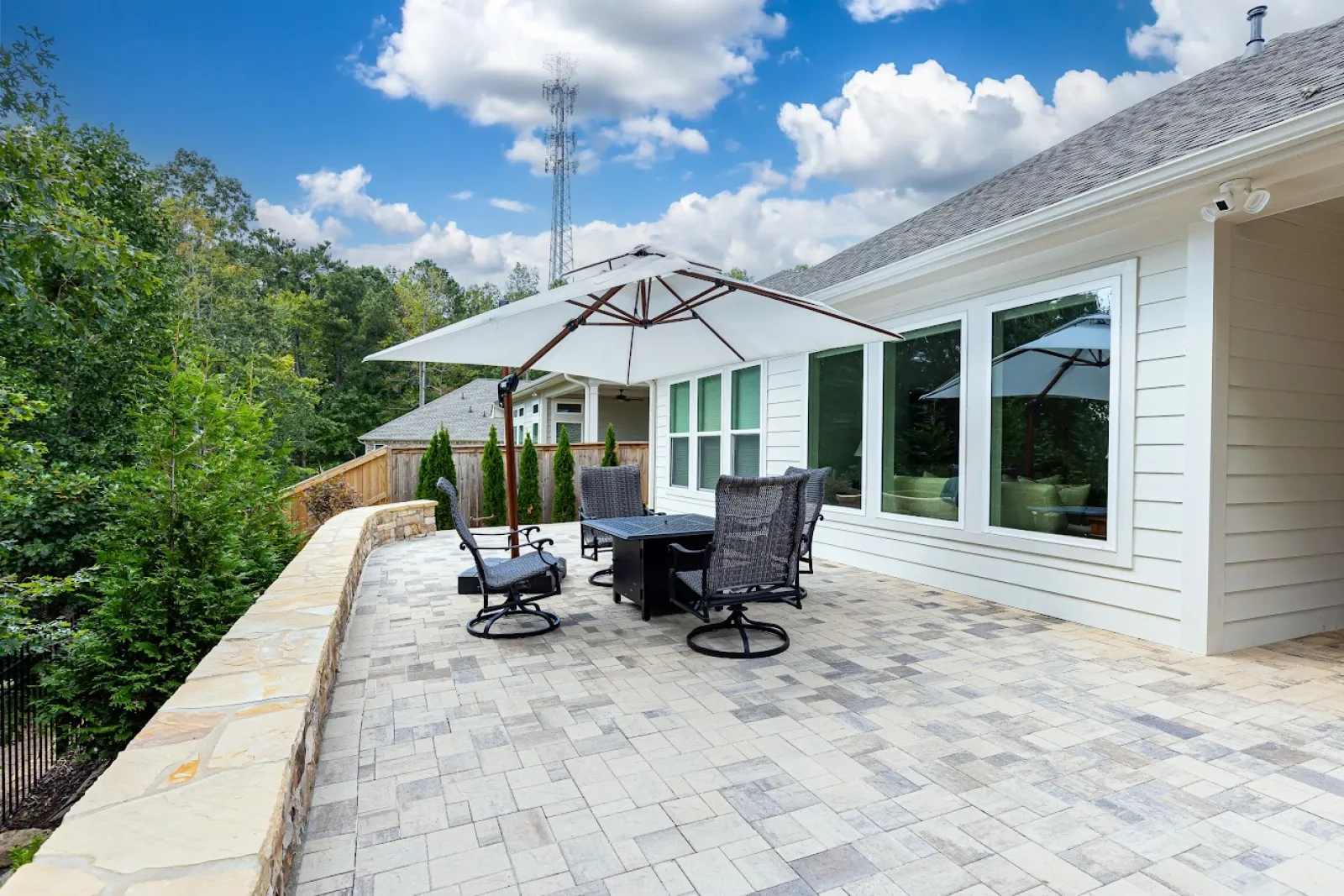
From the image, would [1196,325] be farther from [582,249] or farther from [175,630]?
[582,249]

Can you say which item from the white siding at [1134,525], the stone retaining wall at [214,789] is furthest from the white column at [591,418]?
the stone retaining wall at [214,789]

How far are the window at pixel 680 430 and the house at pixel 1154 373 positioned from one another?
13.6 feet

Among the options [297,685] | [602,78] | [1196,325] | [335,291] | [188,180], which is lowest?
[297,685]

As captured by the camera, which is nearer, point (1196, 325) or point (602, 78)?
point (1196, 325)

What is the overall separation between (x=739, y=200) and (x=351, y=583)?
83.8 ft

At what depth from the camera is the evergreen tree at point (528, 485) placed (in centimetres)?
1170

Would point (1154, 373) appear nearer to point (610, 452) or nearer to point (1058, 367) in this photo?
point (1058, 367)

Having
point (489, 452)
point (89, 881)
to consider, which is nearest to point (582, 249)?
point (489, 452)

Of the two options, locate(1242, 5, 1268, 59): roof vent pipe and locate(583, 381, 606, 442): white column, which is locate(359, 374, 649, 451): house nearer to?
locate(583, 381, 606, 442): white column

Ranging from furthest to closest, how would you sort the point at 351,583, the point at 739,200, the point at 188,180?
the point at 739,200
the point at 188,180
the point at 351,583

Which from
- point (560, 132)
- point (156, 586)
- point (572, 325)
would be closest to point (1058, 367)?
point (572, 325)

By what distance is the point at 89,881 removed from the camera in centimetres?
125

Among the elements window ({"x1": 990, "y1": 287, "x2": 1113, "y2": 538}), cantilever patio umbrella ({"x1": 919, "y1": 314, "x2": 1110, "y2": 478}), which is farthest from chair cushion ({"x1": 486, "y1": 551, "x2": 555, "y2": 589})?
cantilever patio umbrella ({"x1": 919, "y1": 314, "x2": 1110, "y2": 478})

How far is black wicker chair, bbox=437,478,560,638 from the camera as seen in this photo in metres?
4.12
